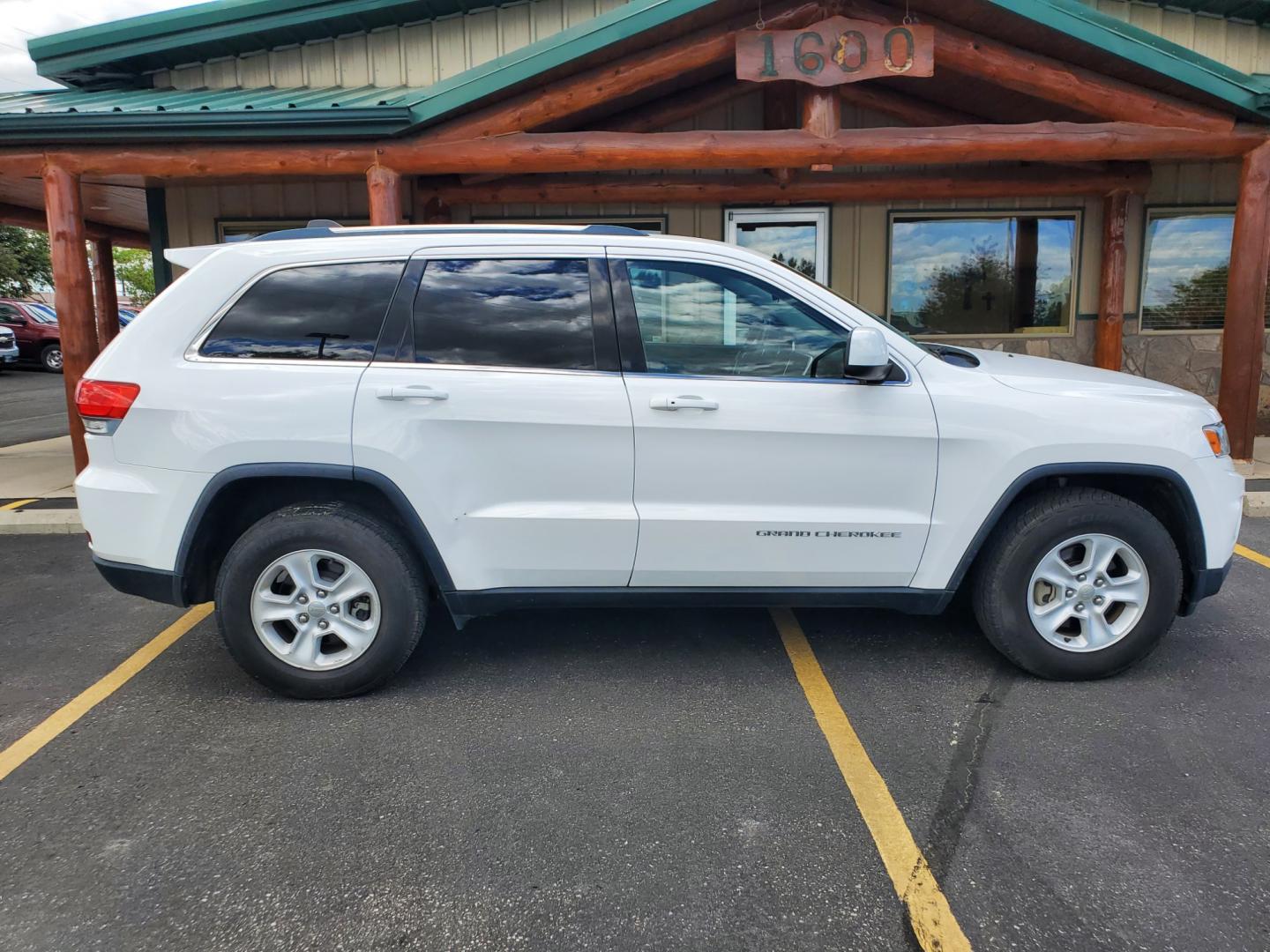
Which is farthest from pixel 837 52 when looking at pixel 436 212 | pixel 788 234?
pixel 436 212

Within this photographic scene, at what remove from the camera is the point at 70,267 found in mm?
7402

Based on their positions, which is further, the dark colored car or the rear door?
the dark colored car

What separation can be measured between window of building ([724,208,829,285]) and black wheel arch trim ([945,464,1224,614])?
22.8 feet

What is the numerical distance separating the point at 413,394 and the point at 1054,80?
256 inches

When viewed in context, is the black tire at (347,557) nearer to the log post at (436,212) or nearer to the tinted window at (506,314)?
the tinted window at (506,314)

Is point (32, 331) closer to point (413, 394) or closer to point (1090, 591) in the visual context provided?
point (413, 394)

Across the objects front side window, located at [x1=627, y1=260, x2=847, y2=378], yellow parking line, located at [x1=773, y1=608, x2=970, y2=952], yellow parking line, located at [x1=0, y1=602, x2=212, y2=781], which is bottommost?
yellow parking line, located at [x1=773, y1=608, x2=970, y2=952]

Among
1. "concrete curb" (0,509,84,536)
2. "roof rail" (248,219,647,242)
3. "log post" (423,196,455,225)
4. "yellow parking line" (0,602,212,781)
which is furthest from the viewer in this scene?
"log post" (423,196,455,225)

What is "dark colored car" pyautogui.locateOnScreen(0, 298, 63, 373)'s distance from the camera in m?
23.6

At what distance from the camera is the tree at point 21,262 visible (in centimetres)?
3177

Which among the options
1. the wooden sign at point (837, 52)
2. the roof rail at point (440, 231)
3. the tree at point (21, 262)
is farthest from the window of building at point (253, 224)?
the tree at point (21, 262)

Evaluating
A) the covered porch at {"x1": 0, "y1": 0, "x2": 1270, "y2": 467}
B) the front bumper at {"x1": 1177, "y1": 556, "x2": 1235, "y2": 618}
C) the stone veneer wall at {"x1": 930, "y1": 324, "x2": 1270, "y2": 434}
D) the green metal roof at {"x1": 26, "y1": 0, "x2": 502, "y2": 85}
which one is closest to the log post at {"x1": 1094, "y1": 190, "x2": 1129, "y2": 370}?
the stone veneer wall at {"x1": 930, "y1": 324, "x2": 1270, "y2": 434}

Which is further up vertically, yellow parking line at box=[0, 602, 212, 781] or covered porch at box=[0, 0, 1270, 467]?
covered porch at box=[0, 0, 1270, 467]

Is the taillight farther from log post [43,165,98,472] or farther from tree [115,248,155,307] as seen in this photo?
tree [115,248,155,307]
